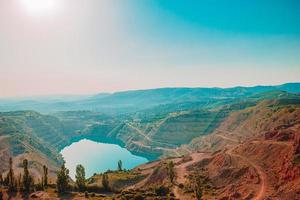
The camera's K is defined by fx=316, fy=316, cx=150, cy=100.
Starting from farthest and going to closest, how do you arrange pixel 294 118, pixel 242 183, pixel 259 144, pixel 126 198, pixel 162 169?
pixel 294 118, pixel 162 169, pixel 259 144, pixel 242 183, pixel 126 198

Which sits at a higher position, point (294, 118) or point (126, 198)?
point (294, 118)

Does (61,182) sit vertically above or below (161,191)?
above

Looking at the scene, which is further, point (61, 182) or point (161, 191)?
point (161, 191)

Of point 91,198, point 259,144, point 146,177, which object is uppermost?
point 259,144

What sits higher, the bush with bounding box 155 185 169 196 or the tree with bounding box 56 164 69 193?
the tree with bounding box 56 164 69 193

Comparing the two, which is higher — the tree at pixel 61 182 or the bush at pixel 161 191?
the tree at pixel 61 182

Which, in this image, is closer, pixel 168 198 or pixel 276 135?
pixel 168 198

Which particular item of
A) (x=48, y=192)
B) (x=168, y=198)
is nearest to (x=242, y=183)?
(x=168, y=198)

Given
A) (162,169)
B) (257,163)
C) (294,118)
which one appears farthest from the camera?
(294,118)

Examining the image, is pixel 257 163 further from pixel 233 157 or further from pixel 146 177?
pixel 146 177
